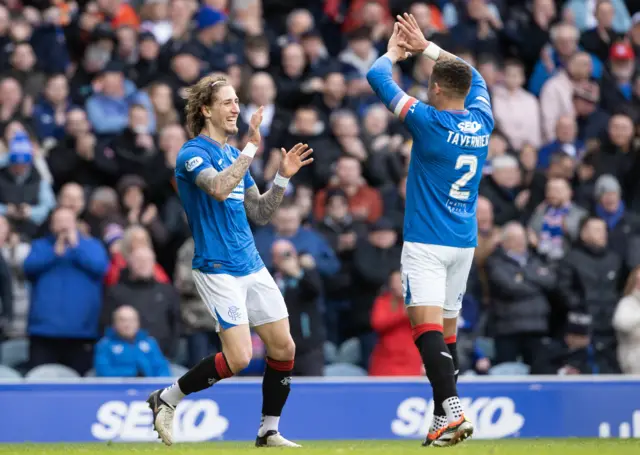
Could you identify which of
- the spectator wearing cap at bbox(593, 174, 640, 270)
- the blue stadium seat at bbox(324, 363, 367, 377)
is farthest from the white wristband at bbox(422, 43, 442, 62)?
the spectator wearing cap at bbox(593, 174, 640, 270)

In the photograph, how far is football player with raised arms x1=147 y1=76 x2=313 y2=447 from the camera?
9.20 m

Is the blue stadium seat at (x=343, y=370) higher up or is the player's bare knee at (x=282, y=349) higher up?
the player's bare knee at (x=282, y=349)

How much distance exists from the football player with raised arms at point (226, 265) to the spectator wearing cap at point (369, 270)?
16.3ft

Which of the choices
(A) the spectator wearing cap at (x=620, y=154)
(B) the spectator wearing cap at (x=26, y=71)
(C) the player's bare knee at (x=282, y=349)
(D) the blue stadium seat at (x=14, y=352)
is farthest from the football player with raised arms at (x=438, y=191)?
(A) the spectator wearing cap at (x=620, y=154)

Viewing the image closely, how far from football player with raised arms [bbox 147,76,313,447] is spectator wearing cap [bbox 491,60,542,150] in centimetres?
863

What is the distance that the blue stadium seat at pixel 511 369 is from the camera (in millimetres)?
14331

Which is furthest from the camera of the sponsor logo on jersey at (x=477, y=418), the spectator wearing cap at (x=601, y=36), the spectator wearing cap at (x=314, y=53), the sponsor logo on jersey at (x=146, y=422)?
the spectator wearing cap at (x=601, y=36)

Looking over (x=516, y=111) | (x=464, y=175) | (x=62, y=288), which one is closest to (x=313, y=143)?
(x=516, y=111)

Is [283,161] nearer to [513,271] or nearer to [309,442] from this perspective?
[309,442]

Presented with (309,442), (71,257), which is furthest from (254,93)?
(309,442)

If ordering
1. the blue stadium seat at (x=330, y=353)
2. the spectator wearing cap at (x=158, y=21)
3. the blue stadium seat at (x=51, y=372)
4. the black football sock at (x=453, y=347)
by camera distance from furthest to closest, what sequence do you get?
the spectator wearing cap at (x=158, y=21), the blue stadium seat at (x=330, y=353), the blue stadium seat at (x=51, y=372), the black football sock at (x=453, y=347)

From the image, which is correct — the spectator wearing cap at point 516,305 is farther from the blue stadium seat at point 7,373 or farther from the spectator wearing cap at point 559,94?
the blue stadium seat at point 7,373

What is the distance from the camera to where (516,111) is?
1778 centimetres

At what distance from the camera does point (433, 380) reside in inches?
359
